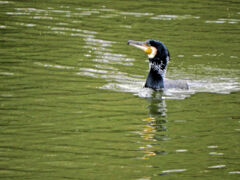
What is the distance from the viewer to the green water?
8922 millimetres

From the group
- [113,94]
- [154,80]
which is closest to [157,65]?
[154,80]

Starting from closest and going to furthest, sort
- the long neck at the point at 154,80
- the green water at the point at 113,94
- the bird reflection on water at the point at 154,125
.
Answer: the green water at the point at 113,94, the bird reflection on water at the point at 154,125, the long neck at the point at 154,80

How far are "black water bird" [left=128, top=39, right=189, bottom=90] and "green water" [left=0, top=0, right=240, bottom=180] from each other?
0.67ft

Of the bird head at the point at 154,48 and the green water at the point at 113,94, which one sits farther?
the bird head at the point at 154,48

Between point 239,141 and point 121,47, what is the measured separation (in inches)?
337

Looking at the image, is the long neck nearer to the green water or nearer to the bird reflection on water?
the green water

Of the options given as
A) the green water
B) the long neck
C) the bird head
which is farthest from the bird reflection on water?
the bird head

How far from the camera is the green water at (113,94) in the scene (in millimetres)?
8922

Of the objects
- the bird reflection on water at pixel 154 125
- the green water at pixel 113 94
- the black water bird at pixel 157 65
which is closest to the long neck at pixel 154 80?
the black water bird at pixel 157 65

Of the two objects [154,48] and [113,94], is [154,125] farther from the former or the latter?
[154,48]

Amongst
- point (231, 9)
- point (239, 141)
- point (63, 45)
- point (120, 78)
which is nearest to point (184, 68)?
point (120, 78)

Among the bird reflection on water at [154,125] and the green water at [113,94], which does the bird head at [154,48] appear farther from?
the bird reflection on water at [154,125]

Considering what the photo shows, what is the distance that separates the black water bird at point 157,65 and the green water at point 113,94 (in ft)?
0.67

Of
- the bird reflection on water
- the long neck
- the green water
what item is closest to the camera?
the green water
